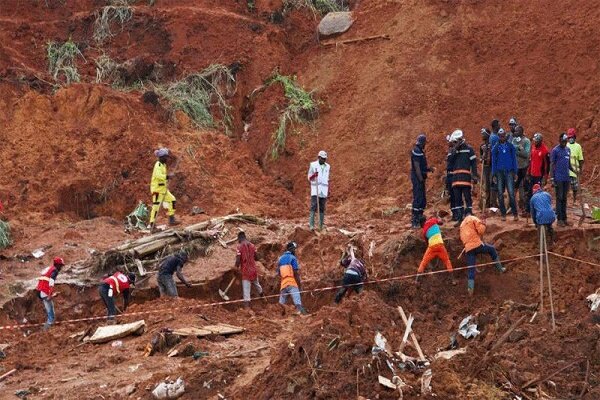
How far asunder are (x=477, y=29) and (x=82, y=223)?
9.47 m

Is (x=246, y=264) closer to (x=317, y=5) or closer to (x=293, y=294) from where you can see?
(x=293, y=294)

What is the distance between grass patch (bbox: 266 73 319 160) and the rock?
59.6 inches

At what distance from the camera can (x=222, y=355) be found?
14.0 m

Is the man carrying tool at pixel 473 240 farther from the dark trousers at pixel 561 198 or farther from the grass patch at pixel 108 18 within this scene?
the grass patch at pixel 108 18

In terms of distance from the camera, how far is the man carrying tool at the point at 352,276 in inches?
640

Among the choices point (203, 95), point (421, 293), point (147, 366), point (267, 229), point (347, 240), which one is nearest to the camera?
point (147, 366)

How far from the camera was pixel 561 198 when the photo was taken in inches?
666

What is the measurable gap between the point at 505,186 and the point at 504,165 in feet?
1.80

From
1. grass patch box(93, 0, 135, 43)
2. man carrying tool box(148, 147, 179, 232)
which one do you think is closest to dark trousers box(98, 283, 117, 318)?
man carrying tool box(148, 147, 179, 232)

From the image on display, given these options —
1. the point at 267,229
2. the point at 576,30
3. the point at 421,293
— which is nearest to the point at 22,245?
the point at 267,229

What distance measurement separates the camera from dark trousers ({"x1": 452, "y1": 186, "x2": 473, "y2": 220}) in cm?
1714

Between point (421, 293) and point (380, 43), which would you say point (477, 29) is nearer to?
point (380, 43)

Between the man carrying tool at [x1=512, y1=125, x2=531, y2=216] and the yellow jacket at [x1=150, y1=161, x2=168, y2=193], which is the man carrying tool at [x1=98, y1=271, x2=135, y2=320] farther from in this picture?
the man carrying tool at [x1=512, y1=125, x2=531, y2=216]

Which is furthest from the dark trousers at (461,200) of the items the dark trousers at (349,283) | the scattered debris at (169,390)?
the scattered debris at (169,390)
